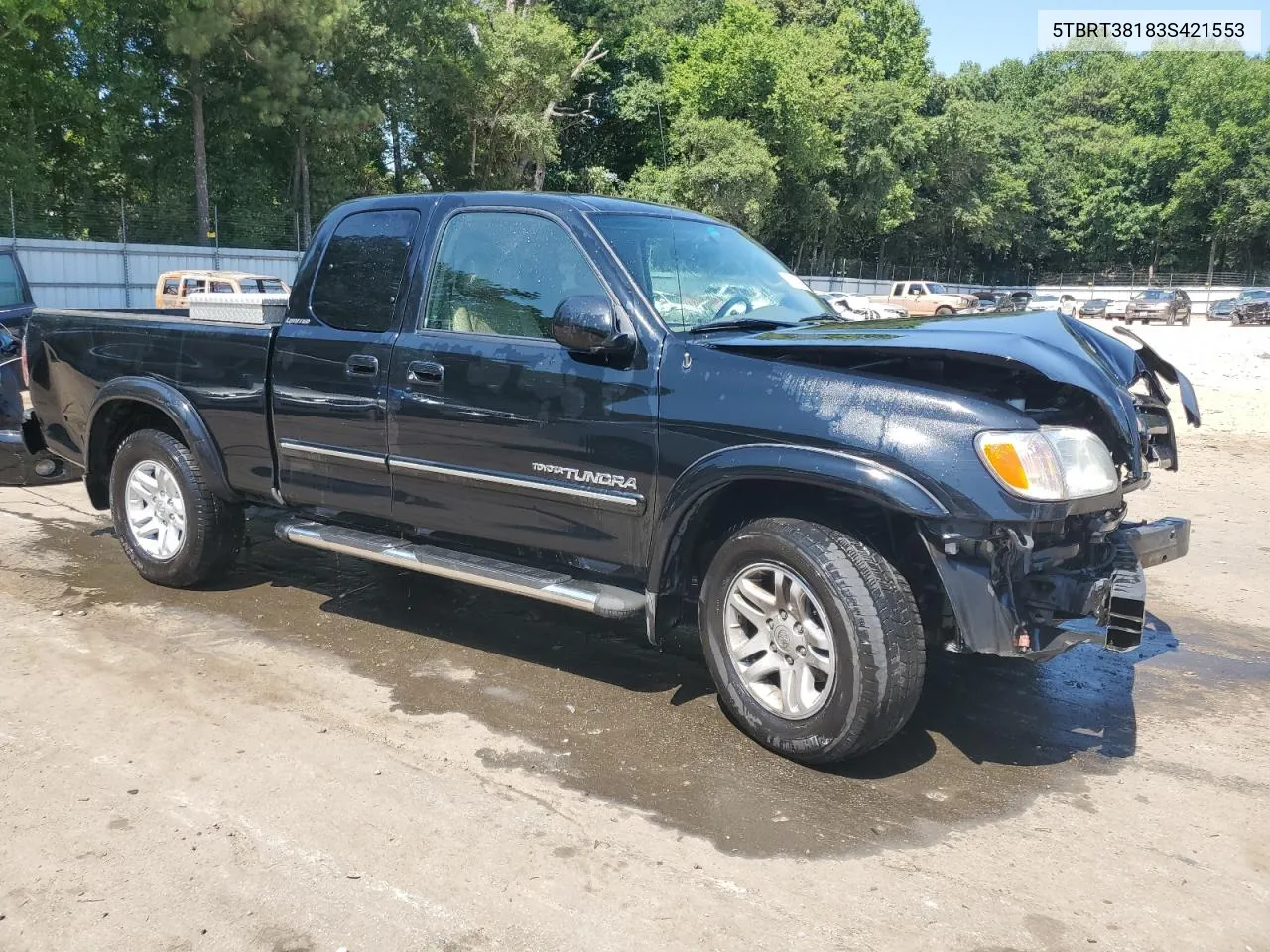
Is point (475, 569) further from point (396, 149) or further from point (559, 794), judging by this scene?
point (396, 149)

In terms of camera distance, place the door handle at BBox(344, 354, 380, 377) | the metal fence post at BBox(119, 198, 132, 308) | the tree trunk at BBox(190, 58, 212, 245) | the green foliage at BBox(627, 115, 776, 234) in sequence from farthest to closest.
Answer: the green foliage at BBox(627, 115, 776, 234), the tree trunk at BBox(190, 58, 212, 245), the metal fence post at BBox(119, 198, 132, 308), the door handle at BBox(344, 354, 380, 377)

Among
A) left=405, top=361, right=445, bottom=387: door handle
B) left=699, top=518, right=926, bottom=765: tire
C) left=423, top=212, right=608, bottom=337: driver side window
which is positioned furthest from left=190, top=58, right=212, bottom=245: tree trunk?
left=699, top=518, right=926, bottom=765: tire

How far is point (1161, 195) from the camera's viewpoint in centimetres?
7169

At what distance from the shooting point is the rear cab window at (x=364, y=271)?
5.04 metres

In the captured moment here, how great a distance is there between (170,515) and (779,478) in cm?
382

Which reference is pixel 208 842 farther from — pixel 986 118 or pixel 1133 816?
pixel 986 118

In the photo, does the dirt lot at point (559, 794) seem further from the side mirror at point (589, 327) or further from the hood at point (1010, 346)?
the side mirror at point (589, 327)

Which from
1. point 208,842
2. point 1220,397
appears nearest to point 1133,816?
point 208,842

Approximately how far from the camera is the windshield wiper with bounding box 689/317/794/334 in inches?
170

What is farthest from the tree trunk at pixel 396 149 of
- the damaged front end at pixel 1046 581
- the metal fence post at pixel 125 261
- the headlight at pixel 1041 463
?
the headlight at pixel 1041 463

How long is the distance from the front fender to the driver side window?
0.94 metres

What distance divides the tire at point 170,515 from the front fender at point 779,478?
2869 millimetres

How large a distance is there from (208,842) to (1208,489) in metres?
8.81

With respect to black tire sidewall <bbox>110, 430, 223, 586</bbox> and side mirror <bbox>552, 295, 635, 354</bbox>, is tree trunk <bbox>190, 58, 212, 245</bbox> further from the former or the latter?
side mirror <bbox>552, 295, 635, 354</bbox>
